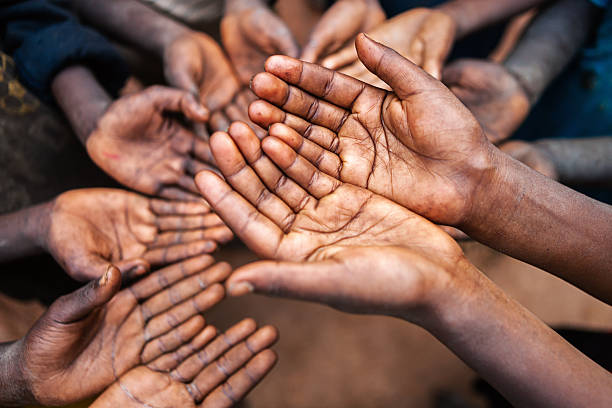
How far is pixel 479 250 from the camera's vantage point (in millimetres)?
2111

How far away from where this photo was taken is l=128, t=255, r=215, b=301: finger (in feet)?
3.90

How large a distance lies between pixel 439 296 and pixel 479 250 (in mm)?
1433

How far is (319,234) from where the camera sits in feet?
3.18

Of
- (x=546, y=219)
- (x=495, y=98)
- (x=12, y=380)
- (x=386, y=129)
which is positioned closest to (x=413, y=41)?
(x=495, y=98)

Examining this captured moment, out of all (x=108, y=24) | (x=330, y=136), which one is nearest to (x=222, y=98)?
(x=330, y=136)

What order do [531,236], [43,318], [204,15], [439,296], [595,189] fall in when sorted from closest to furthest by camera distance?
[439,296], [43,318], [531,236], [595,189], [204,15]

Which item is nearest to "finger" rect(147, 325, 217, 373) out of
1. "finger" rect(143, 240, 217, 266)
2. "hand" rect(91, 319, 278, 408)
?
"hand" rect(91, 319, 278, 408)

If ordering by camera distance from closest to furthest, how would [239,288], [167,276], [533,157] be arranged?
[239,288] < [167,276] < [533,157]

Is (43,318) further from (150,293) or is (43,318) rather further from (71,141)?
(71,141)

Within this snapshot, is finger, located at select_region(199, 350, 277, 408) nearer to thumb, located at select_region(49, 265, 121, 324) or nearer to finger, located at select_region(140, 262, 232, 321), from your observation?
finger, located at select_region(140, 262, 232, 321)

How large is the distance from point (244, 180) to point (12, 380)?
839mm

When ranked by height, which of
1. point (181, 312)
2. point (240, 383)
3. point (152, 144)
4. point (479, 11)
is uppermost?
point (479, 11)

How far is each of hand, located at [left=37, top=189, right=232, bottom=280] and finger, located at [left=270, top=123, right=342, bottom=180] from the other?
1.41 feet

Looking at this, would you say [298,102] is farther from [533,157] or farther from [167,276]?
[533,157]
